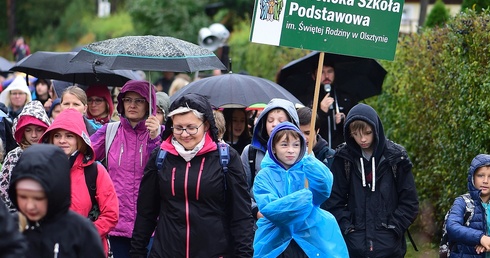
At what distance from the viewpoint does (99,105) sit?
32.1 feet

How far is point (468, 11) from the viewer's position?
1036cm

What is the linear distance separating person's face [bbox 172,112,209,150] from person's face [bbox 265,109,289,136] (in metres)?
1.28

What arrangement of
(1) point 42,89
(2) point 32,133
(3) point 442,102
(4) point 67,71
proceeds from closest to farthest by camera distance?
(2) point 32,133, (4) point 67,71, (3) point 442,102, (1) point 42,89

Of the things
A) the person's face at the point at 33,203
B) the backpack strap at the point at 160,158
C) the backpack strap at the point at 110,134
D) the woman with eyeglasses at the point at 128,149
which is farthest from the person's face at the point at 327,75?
the person's face at the point at 33,203

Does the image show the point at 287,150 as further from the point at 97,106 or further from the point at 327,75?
the point at 327,75

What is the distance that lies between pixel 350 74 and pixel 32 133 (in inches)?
188

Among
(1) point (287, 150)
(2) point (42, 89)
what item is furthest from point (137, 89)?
(2) point (42, 89)

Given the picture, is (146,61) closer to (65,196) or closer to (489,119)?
(65,196)

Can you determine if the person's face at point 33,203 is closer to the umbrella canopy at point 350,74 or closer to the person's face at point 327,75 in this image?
the person's face at point 327,75

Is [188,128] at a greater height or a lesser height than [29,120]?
greater

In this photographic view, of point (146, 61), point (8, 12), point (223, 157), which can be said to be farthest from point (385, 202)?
point (8, 12)

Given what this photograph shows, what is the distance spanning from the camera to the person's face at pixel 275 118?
26.6 ft

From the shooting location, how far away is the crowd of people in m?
5.33

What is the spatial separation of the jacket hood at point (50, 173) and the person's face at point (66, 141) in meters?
1.54
